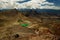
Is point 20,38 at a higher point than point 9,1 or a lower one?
lower

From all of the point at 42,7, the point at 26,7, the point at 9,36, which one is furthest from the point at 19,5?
the point at 9,36

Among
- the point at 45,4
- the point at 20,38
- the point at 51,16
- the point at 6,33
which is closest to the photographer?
the point at 20,38

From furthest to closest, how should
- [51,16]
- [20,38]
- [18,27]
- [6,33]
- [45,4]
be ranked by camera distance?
[51,16] → [45,4] → [18,27] → [6,33] → [20,38]

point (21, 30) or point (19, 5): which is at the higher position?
point (19, 5)

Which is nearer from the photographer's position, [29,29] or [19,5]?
[29,29]

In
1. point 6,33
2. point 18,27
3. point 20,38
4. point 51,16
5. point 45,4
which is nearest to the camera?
point 20,38

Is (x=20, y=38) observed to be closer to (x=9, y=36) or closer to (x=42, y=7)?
(x=9, y=36)

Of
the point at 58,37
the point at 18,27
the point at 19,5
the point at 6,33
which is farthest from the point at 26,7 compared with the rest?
the point at 58,37

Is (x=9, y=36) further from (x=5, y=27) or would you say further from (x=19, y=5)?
(x=19, y=5)

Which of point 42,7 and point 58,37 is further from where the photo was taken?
point 42,7
